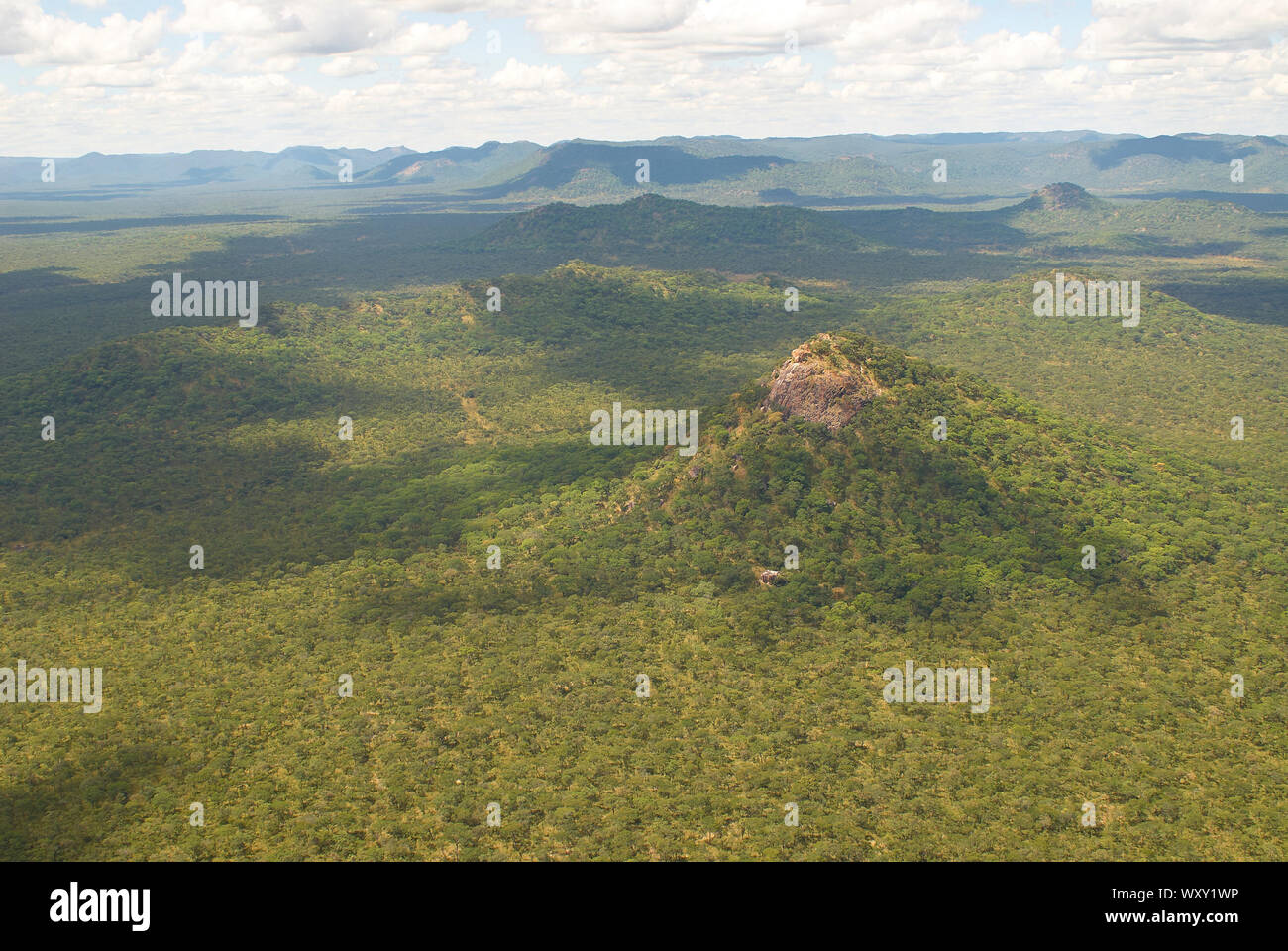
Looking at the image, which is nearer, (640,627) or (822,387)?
(640,627)

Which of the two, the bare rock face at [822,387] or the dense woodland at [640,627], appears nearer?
the dense woodland at [640,627]

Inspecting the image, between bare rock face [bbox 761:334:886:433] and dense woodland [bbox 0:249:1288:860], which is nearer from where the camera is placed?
dense woodland [bbox 0:249:1288:860]

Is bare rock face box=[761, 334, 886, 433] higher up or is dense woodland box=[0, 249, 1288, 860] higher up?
bare rock face box=[761, 334, 886, 433]

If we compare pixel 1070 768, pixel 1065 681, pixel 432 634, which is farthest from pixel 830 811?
pixel 432 634

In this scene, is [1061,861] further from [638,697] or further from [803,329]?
[803,329]

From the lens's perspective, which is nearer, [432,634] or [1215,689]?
[1215,689]

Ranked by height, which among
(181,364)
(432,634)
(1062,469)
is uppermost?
(181,364)

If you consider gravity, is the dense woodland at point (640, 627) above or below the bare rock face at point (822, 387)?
below

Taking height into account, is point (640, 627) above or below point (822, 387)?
below
